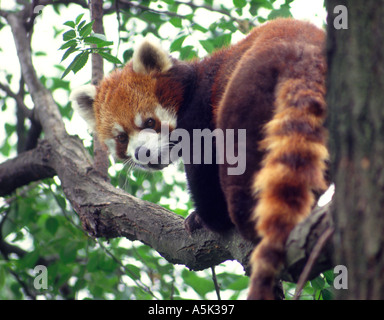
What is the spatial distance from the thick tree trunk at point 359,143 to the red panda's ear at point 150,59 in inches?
96.6

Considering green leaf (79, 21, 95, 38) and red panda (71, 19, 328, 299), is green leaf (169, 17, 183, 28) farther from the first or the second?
green leaf (79, 21, 95, 38)

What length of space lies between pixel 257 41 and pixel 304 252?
1662 millimetres

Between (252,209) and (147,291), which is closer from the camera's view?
(252,209)

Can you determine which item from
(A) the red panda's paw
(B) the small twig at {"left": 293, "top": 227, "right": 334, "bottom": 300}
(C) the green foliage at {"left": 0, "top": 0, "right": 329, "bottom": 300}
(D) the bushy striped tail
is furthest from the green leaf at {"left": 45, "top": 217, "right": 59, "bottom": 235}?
(B) the small twig at {"left": 293, "top": 227, "right": 334, "bottom": 300}

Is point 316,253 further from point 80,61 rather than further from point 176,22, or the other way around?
point 176,22

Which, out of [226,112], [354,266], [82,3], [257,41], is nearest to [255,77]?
[226,112]

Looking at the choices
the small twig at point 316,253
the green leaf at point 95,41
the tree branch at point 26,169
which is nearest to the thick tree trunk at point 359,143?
the small twig at point 316,253

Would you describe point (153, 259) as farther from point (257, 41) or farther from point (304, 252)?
point (304, 252)

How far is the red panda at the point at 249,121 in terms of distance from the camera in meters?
1.97

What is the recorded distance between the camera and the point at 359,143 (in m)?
1.37

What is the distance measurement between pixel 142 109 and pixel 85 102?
0.89m

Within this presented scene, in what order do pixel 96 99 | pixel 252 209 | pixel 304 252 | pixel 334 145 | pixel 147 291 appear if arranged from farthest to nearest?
pixel 96 99 < pixel 147 291 < pixel 252 209 < pixel 304 252 < pixel 334 145

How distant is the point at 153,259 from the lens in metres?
4.54
